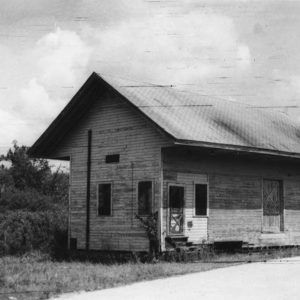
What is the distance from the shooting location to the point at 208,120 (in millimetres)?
22797

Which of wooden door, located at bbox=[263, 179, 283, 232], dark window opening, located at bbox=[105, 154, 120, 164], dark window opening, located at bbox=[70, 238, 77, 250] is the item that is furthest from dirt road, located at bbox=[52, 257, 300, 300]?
dark window opening, located at bbox=[70, 238, 77, 250]

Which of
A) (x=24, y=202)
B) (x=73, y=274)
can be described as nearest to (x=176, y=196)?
(x=73, y=274)

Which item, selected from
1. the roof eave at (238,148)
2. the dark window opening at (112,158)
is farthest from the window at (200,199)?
the dark window opening at (112,158)

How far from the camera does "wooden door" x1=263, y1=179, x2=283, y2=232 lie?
23875 mm

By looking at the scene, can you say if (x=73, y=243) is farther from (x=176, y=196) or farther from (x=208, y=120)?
(x=208, y=120)

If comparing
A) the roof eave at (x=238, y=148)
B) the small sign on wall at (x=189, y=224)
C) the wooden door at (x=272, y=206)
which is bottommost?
the small sign on wall at (x=189, y=224)

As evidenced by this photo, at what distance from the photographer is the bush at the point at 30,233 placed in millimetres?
23531

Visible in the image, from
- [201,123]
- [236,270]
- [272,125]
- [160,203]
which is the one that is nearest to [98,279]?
[236,270]

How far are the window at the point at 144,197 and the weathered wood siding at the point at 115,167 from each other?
0.60ft

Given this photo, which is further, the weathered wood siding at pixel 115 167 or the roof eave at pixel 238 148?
the weathered wood siding at pixel 115 167

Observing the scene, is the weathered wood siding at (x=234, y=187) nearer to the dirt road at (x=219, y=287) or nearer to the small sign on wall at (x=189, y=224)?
the small sign on wall at (x=189, y=224)

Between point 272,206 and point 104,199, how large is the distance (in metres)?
6.86

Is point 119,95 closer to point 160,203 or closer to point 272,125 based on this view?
point 160,203

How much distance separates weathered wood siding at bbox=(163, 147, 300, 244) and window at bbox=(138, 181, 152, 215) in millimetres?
635
